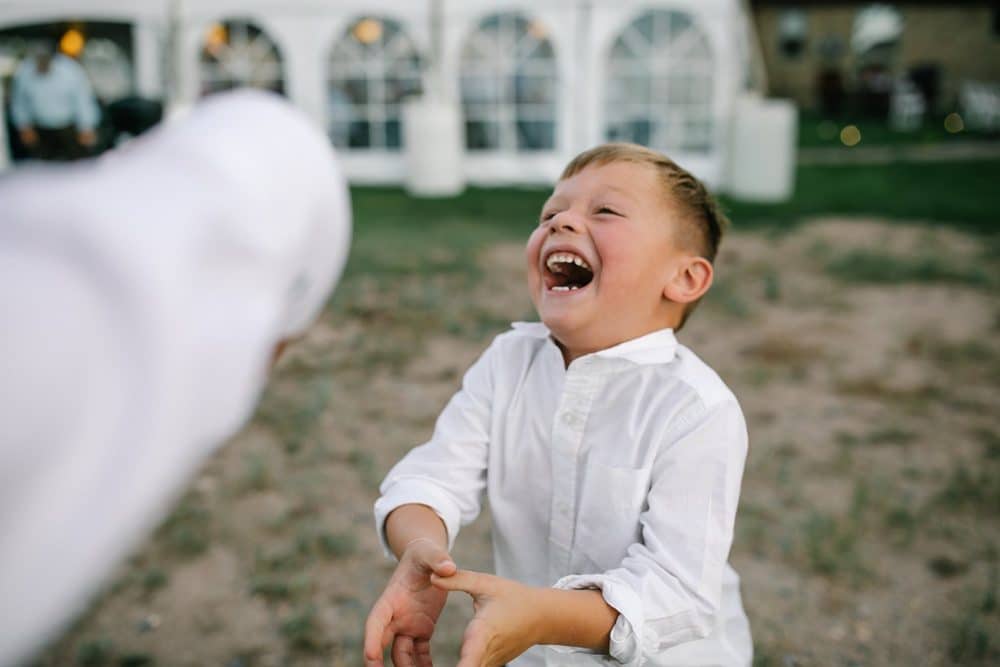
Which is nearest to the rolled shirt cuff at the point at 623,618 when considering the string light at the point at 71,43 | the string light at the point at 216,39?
the string light at the point at 216,39

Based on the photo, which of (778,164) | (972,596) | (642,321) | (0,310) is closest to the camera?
(0,310)

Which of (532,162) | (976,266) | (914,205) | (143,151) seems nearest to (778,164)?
(914,205)

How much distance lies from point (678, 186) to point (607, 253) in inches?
7.1

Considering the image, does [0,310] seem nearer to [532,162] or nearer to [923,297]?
[923,297]

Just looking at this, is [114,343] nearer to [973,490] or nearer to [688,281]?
[688,281]

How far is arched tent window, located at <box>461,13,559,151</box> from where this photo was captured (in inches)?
435

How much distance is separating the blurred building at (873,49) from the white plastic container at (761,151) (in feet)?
57.7

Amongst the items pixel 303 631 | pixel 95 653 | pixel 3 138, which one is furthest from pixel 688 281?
pixel 3 138

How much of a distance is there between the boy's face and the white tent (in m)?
9.63

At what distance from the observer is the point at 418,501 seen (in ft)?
4.73

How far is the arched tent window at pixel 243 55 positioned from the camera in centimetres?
1134

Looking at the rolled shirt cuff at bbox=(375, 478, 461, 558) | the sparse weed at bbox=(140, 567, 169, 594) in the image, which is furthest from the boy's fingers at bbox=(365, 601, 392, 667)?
the sparse weed at bbox=(140, 567, 169, 594)

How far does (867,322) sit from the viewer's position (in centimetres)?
579

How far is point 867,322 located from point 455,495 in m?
4.89
